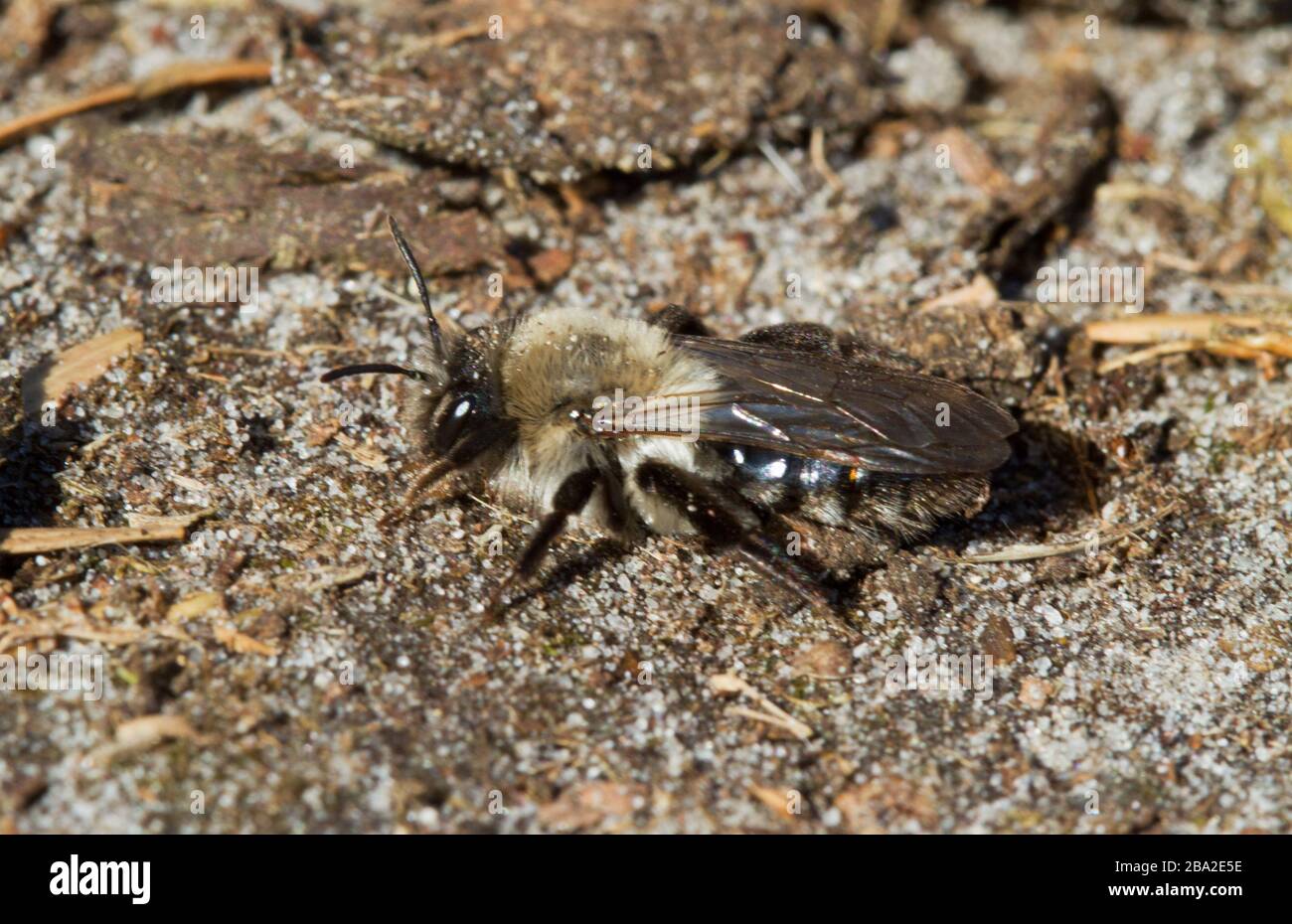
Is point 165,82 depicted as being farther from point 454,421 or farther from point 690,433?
point 690,433

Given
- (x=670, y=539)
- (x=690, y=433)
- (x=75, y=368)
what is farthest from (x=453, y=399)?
(x=75, y=368)

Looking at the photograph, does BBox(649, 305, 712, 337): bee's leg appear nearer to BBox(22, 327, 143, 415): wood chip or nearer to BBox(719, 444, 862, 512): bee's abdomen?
BBox(719, 444, 862, 512): bee's abdomen

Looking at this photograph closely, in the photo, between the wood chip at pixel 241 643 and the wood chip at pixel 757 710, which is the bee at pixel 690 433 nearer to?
the wood chip at pixel 757 710

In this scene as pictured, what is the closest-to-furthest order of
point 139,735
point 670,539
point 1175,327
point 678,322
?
point 139,735 → point 670,539 → point 678,322 → point 1175,327

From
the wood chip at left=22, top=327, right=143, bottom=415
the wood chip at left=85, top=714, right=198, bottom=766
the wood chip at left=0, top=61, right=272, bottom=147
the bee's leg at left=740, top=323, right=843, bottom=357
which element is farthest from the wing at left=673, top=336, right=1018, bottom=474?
the wood chip at left=0, top=61, right=272, bottom=147

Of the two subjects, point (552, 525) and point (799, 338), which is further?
point (799, 338)
